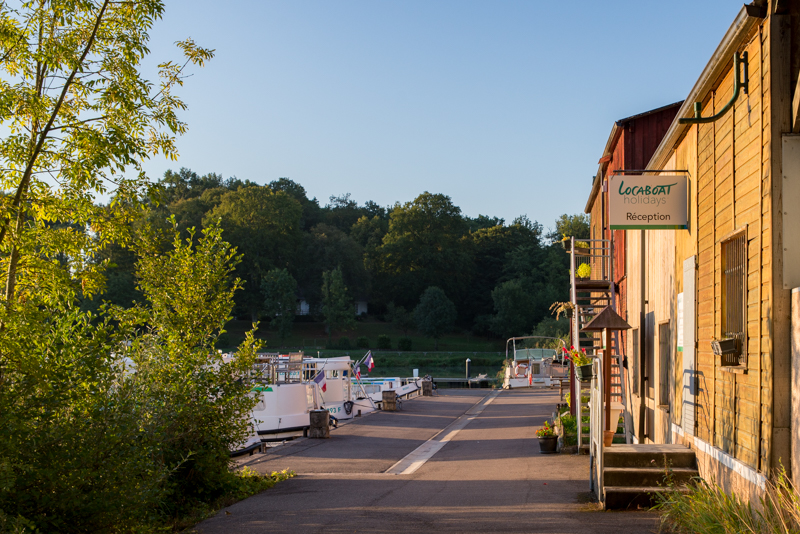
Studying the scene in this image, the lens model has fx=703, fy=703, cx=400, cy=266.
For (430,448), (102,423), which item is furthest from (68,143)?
(430,448)

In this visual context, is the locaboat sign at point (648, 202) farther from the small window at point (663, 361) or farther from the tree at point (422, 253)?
the tree at point (422, 253)

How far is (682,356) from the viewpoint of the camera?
9.96m

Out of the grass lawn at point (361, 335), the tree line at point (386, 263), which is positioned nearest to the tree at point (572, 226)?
the tree line at point (386, 263)

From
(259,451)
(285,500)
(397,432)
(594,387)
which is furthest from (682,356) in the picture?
(397,432)

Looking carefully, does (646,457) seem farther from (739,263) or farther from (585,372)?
(739,263)

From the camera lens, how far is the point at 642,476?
8.59m

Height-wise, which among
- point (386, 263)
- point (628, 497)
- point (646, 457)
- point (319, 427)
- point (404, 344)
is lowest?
point (404, 344)

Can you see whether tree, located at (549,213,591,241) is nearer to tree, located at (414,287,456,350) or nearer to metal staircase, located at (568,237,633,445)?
tree, located at (414,287,456,350)

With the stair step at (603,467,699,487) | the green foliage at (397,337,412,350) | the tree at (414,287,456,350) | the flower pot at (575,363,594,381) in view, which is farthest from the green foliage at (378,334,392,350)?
the stair step at (603,467,699,487)

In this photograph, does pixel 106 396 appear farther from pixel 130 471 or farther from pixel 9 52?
pixel 9 52

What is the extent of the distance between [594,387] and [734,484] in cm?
275

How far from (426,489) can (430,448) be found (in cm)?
664

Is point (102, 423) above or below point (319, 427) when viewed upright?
above

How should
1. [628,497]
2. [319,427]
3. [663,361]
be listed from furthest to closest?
[319,427], [663,361], [628,497]
